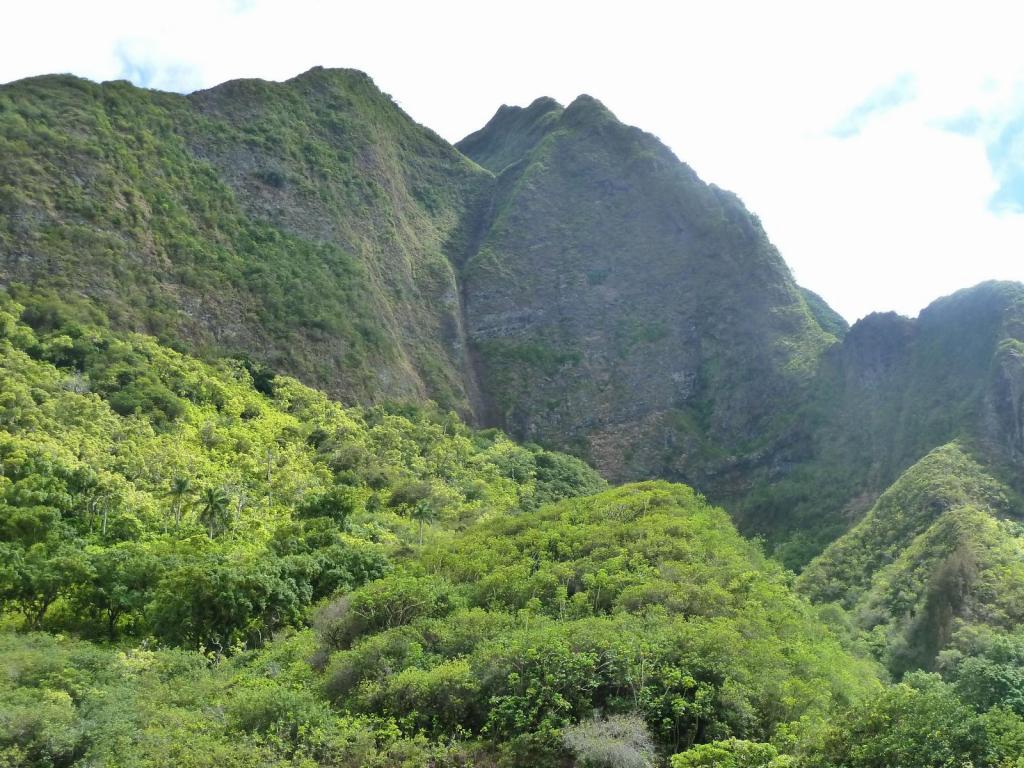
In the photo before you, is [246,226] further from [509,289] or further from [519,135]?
[519,135]

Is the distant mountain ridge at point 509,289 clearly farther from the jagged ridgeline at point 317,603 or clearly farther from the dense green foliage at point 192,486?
the jagged ridgeline at point 317,603

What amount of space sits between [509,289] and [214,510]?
86.7 metres

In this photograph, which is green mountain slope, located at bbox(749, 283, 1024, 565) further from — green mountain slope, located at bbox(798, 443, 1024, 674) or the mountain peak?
the mountain peak

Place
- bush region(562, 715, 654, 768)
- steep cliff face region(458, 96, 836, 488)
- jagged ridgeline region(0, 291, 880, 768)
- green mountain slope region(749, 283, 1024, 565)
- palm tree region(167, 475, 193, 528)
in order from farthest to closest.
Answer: steep cliff face region(458, 96, 836, 488), green mountain slope region(749, 283, 1024, 565), palm tree region(167, 475, 193, 528), jagged ridgeline region(0, 291, 880, 768), bush region(562, 715, 654, 768)

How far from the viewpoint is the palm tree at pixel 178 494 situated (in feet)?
166

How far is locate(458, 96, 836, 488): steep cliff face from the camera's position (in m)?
114

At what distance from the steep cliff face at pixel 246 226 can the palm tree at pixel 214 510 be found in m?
32.6

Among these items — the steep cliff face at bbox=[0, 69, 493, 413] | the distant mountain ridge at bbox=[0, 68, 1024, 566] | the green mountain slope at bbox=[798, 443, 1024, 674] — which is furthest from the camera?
the distant mountain ridge at bbox=[0, 68, 1024, 566]

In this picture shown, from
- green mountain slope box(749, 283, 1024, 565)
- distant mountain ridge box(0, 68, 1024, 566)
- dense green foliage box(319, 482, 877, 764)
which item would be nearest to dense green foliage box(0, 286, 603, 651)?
dense green foliage box(319, 482, 877, 764)

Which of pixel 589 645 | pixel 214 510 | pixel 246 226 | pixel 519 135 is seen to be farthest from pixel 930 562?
pixel 519 135

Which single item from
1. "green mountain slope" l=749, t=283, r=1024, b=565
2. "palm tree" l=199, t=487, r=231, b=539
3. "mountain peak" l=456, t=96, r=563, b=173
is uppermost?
Result: "mountain peak" l=456, t=96, r=563, b=173

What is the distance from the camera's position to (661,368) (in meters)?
122

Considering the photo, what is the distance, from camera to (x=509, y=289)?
5202 inches

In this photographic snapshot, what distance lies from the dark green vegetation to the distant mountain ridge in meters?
0.50
